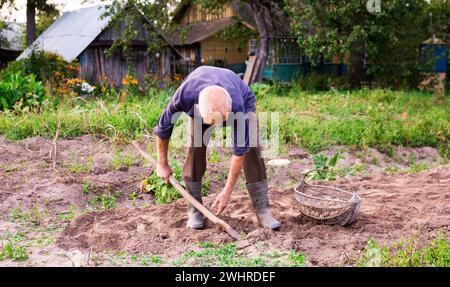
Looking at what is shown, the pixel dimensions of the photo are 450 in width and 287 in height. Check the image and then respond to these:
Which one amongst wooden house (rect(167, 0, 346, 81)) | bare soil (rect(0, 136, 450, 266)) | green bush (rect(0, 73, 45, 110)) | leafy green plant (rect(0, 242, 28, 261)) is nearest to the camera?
leafy green plant (rect(0, 242, 28, 261))

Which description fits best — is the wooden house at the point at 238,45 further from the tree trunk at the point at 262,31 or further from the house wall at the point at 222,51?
the tree trunk at the point at 262,31

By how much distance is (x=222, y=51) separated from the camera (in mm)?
22375

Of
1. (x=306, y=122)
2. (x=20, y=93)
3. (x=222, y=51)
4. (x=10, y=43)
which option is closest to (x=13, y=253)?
(x=20, y=93)

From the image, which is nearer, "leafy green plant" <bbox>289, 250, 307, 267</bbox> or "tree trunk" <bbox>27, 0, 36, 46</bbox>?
"leafy green plant" <bbox>289, 250, 307, 267</bbox>

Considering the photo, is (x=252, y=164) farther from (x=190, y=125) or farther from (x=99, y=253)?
(x=99, y=253)

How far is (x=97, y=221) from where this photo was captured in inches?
193

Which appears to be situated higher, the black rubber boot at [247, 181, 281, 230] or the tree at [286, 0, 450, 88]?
the tree at [286, 0, 450, 88]

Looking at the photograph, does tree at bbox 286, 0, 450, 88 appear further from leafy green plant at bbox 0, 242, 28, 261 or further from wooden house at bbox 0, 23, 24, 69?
wooden house at bbox 0, 23, 24, 69

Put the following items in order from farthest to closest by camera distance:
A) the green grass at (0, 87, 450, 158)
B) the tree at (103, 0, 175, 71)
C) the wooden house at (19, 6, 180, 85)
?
1. the wooden house at (19, 6, 180, 85)
2. the tree at (103, 0, 175, 71)
3. the green grass at (0, 87, 450, 158)

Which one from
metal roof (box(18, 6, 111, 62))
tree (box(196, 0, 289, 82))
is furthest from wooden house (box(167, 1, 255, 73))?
tree (box(196, 0, 289, 82))

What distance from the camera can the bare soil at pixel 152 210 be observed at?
4.14 m

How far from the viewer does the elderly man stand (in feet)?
12.0

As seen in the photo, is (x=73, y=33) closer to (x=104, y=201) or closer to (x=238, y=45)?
(x=238, y=45)

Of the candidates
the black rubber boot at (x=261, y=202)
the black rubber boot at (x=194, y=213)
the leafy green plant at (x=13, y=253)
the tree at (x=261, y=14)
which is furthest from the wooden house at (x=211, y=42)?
the leafy green plant at (x=13, y=253)
